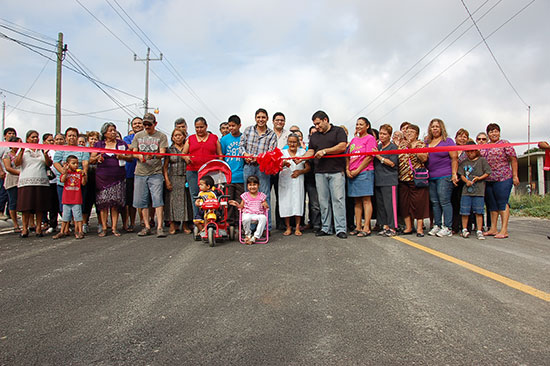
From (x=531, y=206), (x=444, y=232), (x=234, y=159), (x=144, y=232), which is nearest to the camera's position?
(x=444, y=232)

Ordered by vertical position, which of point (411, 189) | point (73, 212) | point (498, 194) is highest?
point (411, 189)

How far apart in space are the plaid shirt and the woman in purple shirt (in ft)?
9.64

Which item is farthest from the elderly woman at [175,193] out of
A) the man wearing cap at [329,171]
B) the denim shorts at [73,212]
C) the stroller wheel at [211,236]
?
the man wearing cap at [329,171]

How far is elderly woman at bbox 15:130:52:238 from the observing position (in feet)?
23.2

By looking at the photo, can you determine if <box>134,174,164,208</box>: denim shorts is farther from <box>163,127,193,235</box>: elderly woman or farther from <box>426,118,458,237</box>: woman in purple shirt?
<box>426,118,458,237</box>: woman in purple shirt

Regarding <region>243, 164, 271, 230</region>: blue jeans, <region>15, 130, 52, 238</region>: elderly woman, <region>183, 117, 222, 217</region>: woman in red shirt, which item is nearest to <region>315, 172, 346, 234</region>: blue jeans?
<region>243, 164, 271, 230</region>: blue jeans

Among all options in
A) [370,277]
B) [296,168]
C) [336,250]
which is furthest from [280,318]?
[296,168]

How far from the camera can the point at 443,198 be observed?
6.67 meters

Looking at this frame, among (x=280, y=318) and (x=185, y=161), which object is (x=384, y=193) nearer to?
(x=185, y=161)

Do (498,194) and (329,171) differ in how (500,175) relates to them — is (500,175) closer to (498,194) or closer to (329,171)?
(498,194)

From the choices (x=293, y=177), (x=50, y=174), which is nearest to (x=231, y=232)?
(x=293, y=177)

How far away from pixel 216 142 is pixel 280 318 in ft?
16.6

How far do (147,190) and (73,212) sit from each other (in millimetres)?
1374

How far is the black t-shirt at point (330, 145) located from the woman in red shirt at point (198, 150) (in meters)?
1.98
